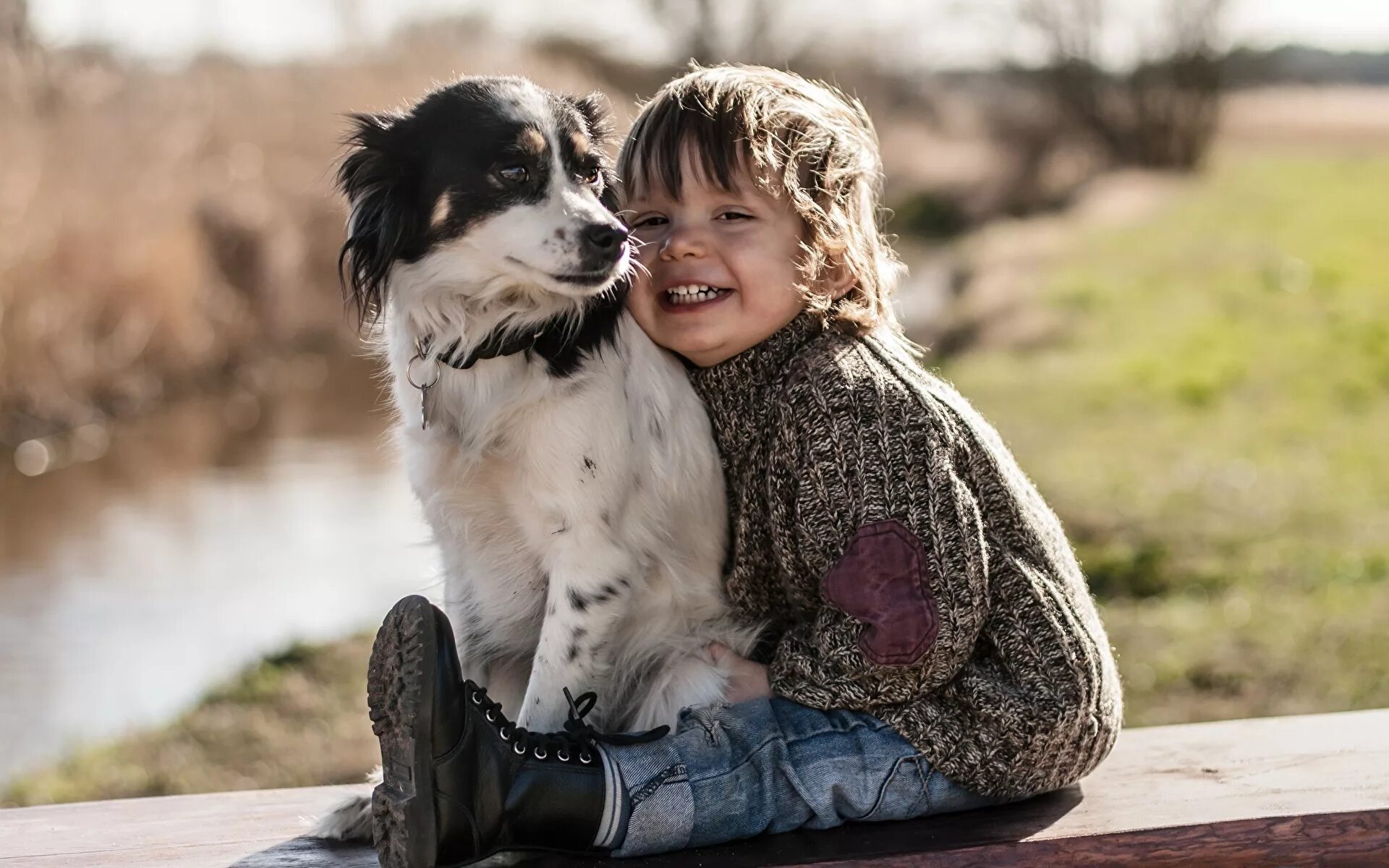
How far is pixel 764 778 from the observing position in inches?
94.3

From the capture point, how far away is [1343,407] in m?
9.27

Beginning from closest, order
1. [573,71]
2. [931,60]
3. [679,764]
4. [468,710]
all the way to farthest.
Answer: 1. [468,710]
2. [679,764]
3. [573,71]
4. [931,60]

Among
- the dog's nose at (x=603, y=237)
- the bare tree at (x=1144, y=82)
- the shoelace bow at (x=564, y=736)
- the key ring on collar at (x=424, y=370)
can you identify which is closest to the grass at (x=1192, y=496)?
the key ring on collar at (x=424, y=370)

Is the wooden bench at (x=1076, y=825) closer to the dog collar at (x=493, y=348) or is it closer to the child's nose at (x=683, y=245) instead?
the dog collar at (x=493, y=348)

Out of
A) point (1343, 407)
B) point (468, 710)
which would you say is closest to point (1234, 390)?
point (1343, 407)

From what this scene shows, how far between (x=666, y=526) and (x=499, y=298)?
1.69 feet

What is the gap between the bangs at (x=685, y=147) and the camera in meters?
2.59

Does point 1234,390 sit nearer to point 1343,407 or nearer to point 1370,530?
point 1343,407

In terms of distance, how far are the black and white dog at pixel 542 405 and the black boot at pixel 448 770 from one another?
283 mm

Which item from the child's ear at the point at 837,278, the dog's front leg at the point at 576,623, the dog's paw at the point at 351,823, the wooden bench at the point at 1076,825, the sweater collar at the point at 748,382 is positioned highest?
the child's ear at the point at 837,278

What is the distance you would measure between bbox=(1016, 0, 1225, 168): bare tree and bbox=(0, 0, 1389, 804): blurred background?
11.7 feet

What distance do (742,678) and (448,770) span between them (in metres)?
0.62

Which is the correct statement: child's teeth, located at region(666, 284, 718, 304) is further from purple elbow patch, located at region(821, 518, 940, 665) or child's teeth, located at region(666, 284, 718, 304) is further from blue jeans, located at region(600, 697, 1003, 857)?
blue jeans, located at region(600, 697, 1003, 857)

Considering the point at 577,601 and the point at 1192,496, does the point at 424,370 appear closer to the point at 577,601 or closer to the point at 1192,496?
the point at 577,601
